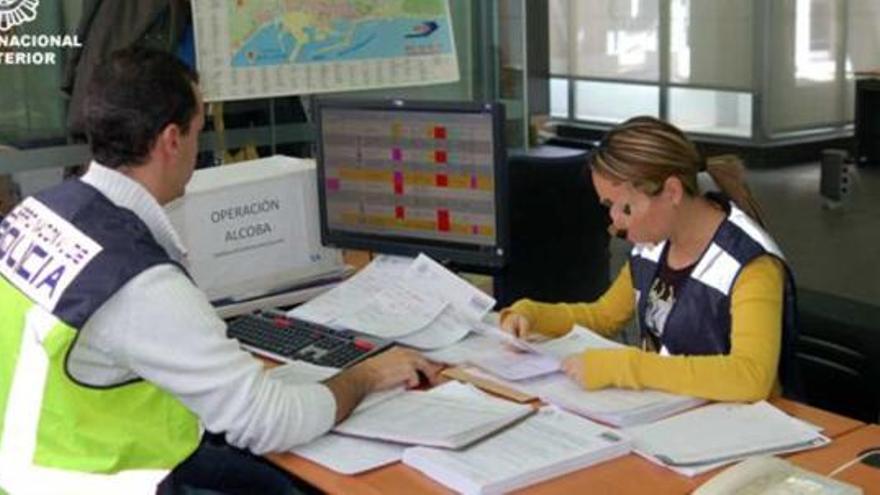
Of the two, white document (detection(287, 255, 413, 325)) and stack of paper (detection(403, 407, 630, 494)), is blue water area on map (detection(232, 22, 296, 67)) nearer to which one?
white document (detection(287, 255, 413, 325))

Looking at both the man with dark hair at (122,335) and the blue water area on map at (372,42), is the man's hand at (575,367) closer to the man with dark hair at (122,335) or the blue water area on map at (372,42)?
the man with dark hair at (122,335)

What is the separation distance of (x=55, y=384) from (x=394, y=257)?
1.11 meters

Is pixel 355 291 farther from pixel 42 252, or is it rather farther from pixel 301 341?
pixel 42 252

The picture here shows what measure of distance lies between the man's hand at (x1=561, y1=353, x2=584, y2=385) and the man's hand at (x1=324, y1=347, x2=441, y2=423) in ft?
0.78

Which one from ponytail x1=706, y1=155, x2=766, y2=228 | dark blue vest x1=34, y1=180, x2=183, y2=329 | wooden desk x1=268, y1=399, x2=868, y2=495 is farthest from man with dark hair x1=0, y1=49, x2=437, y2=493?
ponytail x1=706, y1=155, x2=766, y2=228

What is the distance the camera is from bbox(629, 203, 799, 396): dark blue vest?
203cm

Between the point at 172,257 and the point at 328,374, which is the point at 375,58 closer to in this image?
the point at 328,374

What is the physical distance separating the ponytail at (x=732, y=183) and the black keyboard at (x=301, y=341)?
0.72 m

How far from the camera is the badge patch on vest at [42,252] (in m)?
1.63

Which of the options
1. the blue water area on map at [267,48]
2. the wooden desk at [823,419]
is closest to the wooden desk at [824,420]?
the wooden desk at [823,419]

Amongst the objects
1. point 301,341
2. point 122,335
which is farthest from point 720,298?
point 122,335

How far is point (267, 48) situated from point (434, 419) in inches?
79.3

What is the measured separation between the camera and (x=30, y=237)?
1717 millimetres

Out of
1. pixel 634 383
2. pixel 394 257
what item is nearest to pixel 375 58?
pixel 394 257
